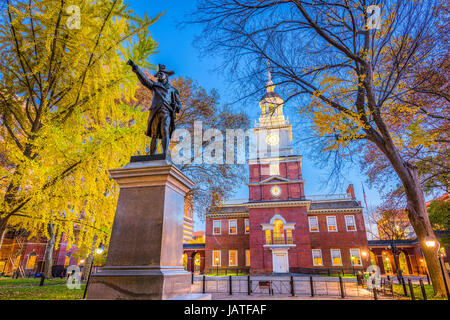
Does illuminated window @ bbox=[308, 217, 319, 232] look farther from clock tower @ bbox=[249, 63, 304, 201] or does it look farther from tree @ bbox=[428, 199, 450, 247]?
tree @ bbox=[428, 199, 450, 247]

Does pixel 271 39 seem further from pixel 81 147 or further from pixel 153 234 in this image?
pixel 153 234

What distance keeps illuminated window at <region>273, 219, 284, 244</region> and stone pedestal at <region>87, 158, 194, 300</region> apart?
29.5m

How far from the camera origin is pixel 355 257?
32.8 metres

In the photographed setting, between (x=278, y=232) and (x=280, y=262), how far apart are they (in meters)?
3.78

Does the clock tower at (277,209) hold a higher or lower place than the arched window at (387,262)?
higher

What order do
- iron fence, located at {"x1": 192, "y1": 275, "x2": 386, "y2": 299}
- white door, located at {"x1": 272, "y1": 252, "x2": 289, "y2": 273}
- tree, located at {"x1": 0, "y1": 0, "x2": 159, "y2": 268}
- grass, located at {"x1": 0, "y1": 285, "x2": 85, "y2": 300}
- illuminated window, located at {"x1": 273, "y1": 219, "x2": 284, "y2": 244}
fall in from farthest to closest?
illuminated window, located at {"x1": 273, "y1": 219, "x2": 284, "y2": 244}, white door, located at {"x1": 272, "y1": 252, "x2": 289, "y2": 273}, iron fence, located at {"x1": 192, "y1": 275, "x2": 386, "y2": 299}, grass, located at {"x1": 0, "y1": 285, "x2": 85, "y2": 300}, tree, located at {"x1": 0, "y1": 0, "x2": 159, "y2": 268}

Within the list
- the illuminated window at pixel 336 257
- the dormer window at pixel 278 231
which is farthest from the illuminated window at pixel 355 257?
the dormer window at pixel 278 231

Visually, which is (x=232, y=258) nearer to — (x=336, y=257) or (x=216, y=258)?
(x=216, y=258)

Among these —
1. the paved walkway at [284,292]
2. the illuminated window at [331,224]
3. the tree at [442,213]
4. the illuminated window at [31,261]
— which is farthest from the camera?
the illuminated window at [331,224]

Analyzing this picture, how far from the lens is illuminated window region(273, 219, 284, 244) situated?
31655 millimetres

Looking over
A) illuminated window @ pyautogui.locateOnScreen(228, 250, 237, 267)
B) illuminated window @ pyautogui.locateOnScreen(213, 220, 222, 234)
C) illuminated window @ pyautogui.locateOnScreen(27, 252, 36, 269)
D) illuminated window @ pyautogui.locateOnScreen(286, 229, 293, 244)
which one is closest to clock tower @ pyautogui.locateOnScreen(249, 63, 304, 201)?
illuminated window @ pyautogui.locateOnScreen(286, 229, 293, 244)

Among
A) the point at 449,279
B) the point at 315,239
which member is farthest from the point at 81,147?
the point at 315,239

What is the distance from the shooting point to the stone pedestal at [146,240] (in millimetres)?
3758

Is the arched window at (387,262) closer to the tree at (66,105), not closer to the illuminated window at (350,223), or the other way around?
the illuminated window at (350,223)
